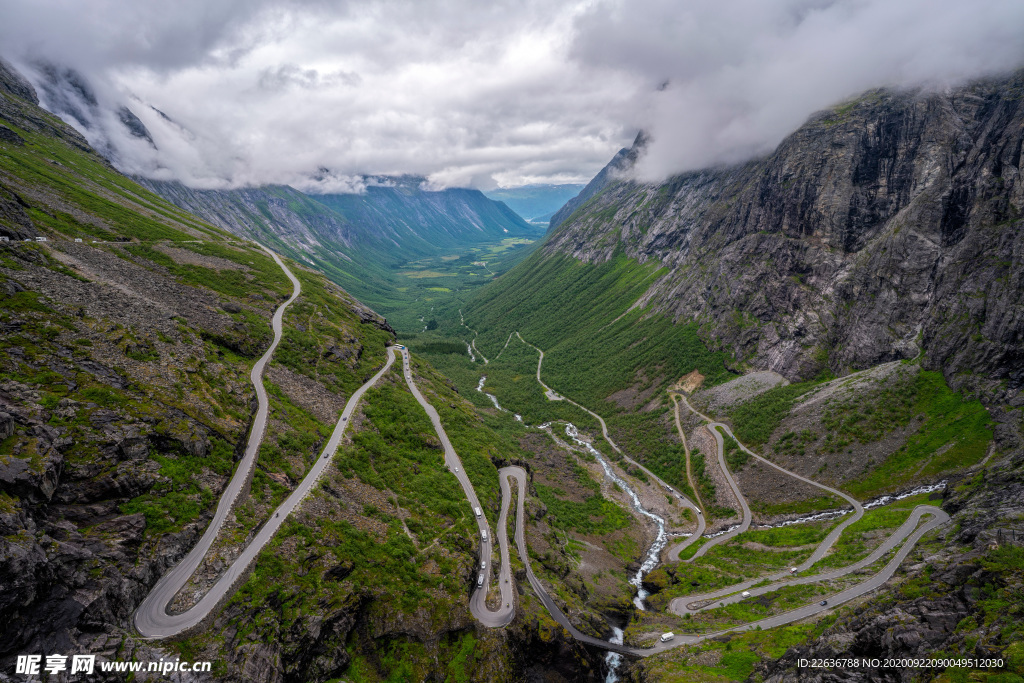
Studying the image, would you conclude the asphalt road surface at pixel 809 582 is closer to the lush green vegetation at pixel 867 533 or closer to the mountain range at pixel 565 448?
the mountain range at pixel 565 448

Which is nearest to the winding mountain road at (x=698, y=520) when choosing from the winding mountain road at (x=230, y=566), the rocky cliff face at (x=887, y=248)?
the rocky cliff face at (x=887, y=248)

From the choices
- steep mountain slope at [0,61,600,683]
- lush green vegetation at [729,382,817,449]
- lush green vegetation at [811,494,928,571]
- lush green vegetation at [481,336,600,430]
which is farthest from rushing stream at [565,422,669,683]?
lush green vegetation at [729,382,817,449]

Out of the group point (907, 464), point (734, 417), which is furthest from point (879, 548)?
point (734, 417)

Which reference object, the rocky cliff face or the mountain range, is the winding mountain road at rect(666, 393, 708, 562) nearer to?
the mountain range

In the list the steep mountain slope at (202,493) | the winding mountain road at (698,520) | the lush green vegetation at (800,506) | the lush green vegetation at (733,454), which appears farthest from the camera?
the lush green vegetation at (733,454)

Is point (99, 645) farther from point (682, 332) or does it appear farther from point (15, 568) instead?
point (682, 332)

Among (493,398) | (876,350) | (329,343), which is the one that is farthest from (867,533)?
(493,398)
